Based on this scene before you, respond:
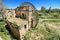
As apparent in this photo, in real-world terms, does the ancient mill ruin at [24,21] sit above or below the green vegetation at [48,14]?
above

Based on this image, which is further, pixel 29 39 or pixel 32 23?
pixel 32 23

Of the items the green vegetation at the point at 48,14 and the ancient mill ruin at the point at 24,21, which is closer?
the ancient mill ruin at the point at 24,21

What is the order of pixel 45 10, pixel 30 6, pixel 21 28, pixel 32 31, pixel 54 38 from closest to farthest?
pixel 54 38 < pixel 21 28 < pixel 32 31 < pixel 30 6 < pixel 45 10

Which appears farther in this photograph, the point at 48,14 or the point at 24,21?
the point at 48,14

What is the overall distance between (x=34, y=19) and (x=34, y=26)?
105 cm

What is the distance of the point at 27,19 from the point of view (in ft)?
58.5

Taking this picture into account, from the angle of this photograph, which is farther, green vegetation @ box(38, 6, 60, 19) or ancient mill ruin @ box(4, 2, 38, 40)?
Answer: green vegetation @ box(38, 6, 60, 19)

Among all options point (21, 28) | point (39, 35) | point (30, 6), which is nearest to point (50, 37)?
point (39, 35)

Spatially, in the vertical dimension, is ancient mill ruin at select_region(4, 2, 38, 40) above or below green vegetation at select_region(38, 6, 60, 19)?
above

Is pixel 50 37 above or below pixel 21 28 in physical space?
below

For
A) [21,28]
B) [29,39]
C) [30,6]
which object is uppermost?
[30,6]

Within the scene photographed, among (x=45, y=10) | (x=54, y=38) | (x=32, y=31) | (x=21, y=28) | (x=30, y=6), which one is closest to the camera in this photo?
(x=54, y=38)

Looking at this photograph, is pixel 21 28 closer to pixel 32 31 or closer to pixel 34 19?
pixel 32 31

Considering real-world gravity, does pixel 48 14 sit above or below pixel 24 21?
below
